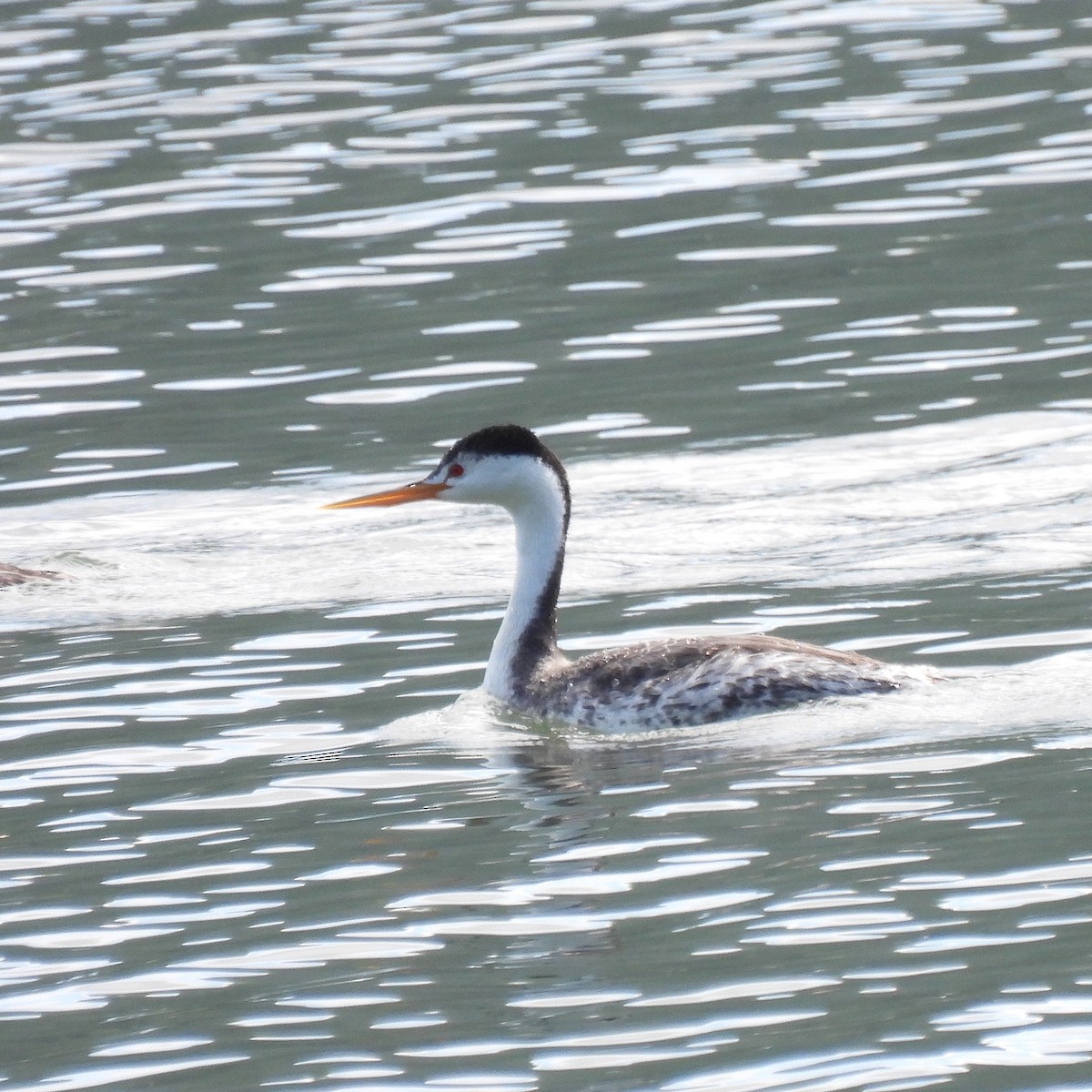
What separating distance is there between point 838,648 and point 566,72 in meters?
16.0

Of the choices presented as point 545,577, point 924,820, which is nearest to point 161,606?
point 545,577

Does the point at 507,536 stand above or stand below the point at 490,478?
below

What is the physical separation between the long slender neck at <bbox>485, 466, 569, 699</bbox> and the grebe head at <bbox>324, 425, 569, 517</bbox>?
0.01m

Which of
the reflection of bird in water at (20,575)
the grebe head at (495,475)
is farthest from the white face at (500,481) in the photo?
the reflection of bird in water at (20,575)

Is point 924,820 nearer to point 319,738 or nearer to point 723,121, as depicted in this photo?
point 319,738

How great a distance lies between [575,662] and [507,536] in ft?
10.5

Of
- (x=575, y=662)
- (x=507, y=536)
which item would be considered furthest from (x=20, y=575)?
(x=575, y=662)

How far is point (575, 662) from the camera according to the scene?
463 inches

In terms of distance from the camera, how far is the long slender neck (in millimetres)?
11930

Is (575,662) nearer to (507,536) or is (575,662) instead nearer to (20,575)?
(507,536)

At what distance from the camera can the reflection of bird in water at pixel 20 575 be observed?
1370cm

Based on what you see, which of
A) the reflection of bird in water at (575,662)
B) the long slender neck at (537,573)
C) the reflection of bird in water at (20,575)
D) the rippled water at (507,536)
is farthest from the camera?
the reflection of bird in water at (20,575)

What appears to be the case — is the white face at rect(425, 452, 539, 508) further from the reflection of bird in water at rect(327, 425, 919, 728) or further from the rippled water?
the rippled water

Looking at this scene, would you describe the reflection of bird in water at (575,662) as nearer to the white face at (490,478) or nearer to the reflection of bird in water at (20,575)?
the white face at (490,478)
